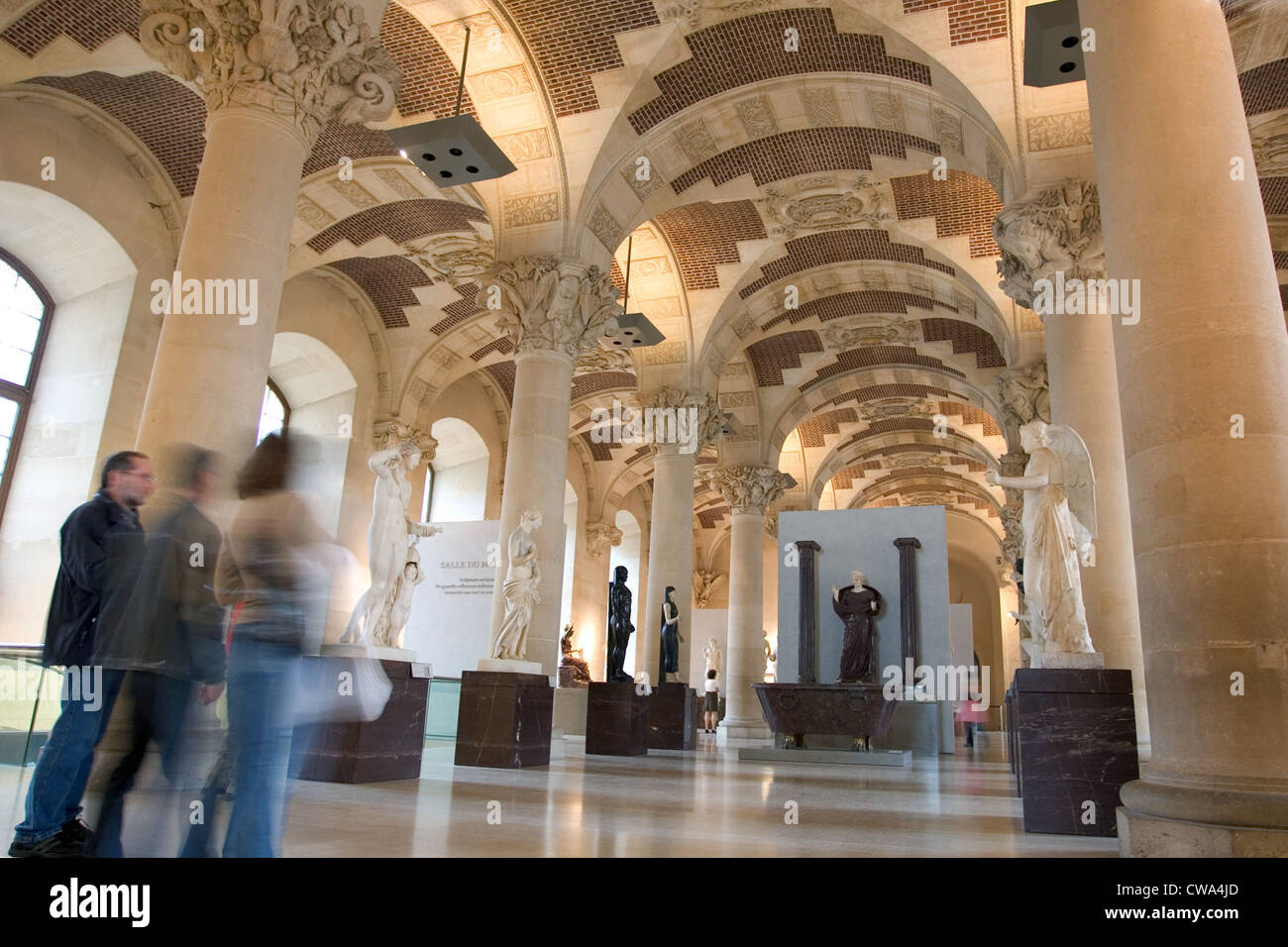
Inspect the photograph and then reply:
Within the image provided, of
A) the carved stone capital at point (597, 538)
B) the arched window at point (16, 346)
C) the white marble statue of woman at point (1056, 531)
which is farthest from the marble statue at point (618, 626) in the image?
the carved stone capital at point (597, 538)

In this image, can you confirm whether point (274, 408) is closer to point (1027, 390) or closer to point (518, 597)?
point (518, 597)

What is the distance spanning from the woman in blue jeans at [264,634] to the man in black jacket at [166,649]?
0.39 feet

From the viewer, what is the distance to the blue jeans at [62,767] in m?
3.28

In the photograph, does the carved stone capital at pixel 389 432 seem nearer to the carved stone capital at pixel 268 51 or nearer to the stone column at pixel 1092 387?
the carved stone capital at pixel 268 51

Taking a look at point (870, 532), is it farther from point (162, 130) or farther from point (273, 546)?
point (273, 546)

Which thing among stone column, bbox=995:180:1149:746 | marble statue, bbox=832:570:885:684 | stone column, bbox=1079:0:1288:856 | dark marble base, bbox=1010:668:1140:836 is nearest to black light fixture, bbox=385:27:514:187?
stone column, bbox=995:180:1149:746

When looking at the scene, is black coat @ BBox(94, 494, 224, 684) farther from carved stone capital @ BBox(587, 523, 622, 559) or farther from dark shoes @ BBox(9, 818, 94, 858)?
carved stone capital @ BBox(587, 523, 622, 559)

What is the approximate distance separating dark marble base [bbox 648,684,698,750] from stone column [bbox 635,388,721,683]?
3.89 feet

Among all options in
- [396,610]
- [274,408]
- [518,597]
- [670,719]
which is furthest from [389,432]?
[396,610]

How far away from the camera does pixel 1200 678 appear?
3.55 m

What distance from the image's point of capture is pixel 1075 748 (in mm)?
5746

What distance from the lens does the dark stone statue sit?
15.2m

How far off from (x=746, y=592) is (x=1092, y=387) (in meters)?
11.7
